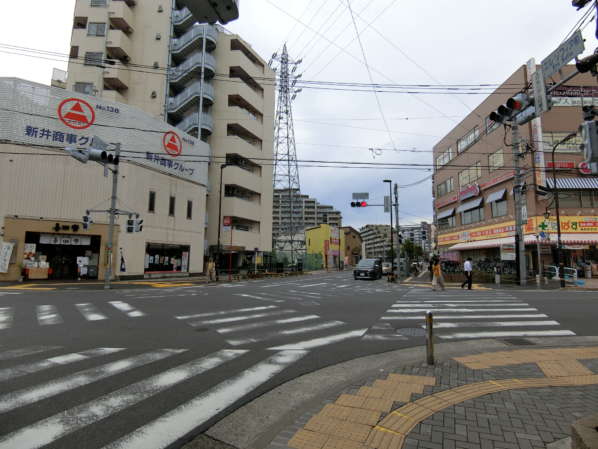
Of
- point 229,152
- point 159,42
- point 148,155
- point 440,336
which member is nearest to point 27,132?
point 148,155

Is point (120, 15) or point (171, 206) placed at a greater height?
point (120, 15)

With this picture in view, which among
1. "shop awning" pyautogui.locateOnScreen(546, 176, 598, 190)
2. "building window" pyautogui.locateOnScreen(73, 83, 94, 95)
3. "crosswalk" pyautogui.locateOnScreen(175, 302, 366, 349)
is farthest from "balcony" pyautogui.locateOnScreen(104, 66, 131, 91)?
"shop awning" pyautogui.locateOnScreen(546, 176, 598, 190)

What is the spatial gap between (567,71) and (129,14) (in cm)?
4178

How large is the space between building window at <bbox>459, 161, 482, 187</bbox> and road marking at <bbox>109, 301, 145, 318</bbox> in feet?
109

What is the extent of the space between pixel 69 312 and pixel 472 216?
36.7 m

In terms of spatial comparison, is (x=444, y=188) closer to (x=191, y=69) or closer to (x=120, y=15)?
(x=191, y=69)

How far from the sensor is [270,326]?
8266mm

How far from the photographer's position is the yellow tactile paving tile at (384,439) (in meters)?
2.85

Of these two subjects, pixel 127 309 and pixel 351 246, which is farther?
pixel 351 246

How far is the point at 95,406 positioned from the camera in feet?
12.3

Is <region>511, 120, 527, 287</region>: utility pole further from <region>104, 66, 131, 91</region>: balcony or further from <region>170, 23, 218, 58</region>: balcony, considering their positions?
<region>104, 66, 131, 91</region>: balcony

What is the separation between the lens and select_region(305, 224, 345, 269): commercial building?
2763 inches

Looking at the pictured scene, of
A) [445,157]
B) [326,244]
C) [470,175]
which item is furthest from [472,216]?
[326,244]

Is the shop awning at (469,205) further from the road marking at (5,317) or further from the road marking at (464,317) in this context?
the road marking at (5,317)
